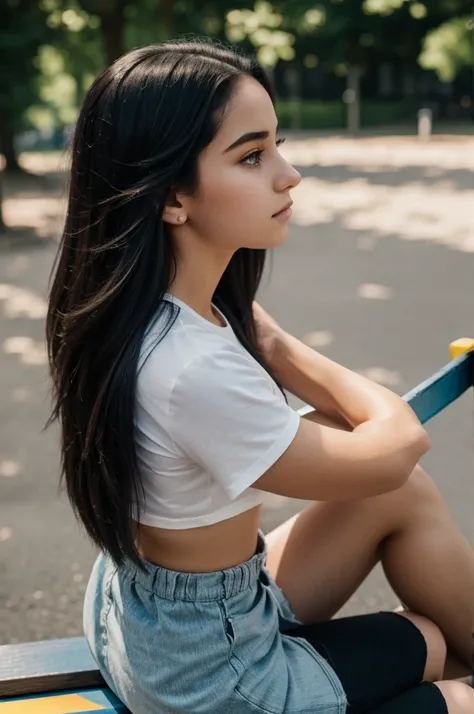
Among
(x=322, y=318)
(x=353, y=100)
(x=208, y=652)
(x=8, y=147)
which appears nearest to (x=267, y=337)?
(x=208, y=652)

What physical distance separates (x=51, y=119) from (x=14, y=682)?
44.5m

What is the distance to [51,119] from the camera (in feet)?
145

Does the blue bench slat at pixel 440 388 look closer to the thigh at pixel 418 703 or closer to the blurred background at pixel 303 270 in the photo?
the thigh at pixel 418 703

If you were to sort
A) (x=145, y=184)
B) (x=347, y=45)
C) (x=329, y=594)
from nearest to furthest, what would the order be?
1. (x=145, y=184)
2. (x=329, y=594)
3. (x=347, y=45)

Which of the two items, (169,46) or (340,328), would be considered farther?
(340,328)

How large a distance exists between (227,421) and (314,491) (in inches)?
6.7

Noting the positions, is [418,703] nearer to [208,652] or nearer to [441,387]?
[208,652]

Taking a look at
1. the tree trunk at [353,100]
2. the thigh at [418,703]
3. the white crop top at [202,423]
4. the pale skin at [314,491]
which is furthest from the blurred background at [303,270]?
the tree trunk at [353,100]

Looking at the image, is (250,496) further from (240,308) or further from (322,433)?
(240,308)

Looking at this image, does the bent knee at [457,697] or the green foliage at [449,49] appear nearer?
the bent knee at [457,697]

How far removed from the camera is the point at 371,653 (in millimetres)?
1472

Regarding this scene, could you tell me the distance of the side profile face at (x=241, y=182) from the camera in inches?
53.4

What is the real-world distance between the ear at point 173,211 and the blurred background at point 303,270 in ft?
0.75

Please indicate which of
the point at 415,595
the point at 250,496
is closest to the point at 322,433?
the point at 250,496
